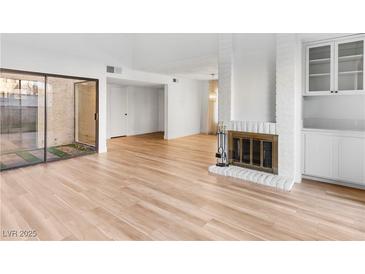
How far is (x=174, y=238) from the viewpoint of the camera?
207 centimetres

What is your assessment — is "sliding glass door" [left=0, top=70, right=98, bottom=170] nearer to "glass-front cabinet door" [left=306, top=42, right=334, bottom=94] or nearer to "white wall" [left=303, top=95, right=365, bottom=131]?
"glass-front cabinet door" [left=306, top=42, right=334, bottom=94]

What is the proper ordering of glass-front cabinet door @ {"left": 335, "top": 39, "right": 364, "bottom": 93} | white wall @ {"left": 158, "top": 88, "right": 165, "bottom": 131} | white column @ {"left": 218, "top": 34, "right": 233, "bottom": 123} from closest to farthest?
glass-front cabinet door @ {"left": 335, "top": 39, "right": 364, "bottom": 93}, white column @ {"left": 218, "top": 34, "right": 233, "bottom": 123}, white wall @ {"left": 158, "top": 88, "right": 165, "bottom": 131}

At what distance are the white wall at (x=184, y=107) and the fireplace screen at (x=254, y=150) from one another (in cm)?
429

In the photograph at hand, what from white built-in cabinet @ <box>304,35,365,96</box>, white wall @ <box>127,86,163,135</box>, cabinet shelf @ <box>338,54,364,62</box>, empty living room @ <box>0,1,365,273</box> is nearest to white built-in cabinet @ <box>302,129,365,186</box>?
empty living room @ <box>0,1,365,273</box>

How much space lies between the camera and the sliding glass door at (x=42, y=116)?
466 cm

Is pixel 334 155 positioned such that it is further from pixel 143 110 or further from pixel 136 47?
pixel 143 110

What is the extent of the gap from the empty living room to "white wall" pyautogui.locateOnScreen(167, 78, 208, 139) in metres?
1.78

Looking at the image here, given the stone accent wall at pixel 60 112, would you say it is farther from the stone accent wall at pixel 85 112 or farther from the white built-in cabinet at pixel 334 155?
the white built-in cabinet at pixel 334 155

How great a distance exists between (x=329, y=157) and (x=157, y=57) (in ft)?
15.4

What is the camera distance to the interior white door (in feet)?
28.1
